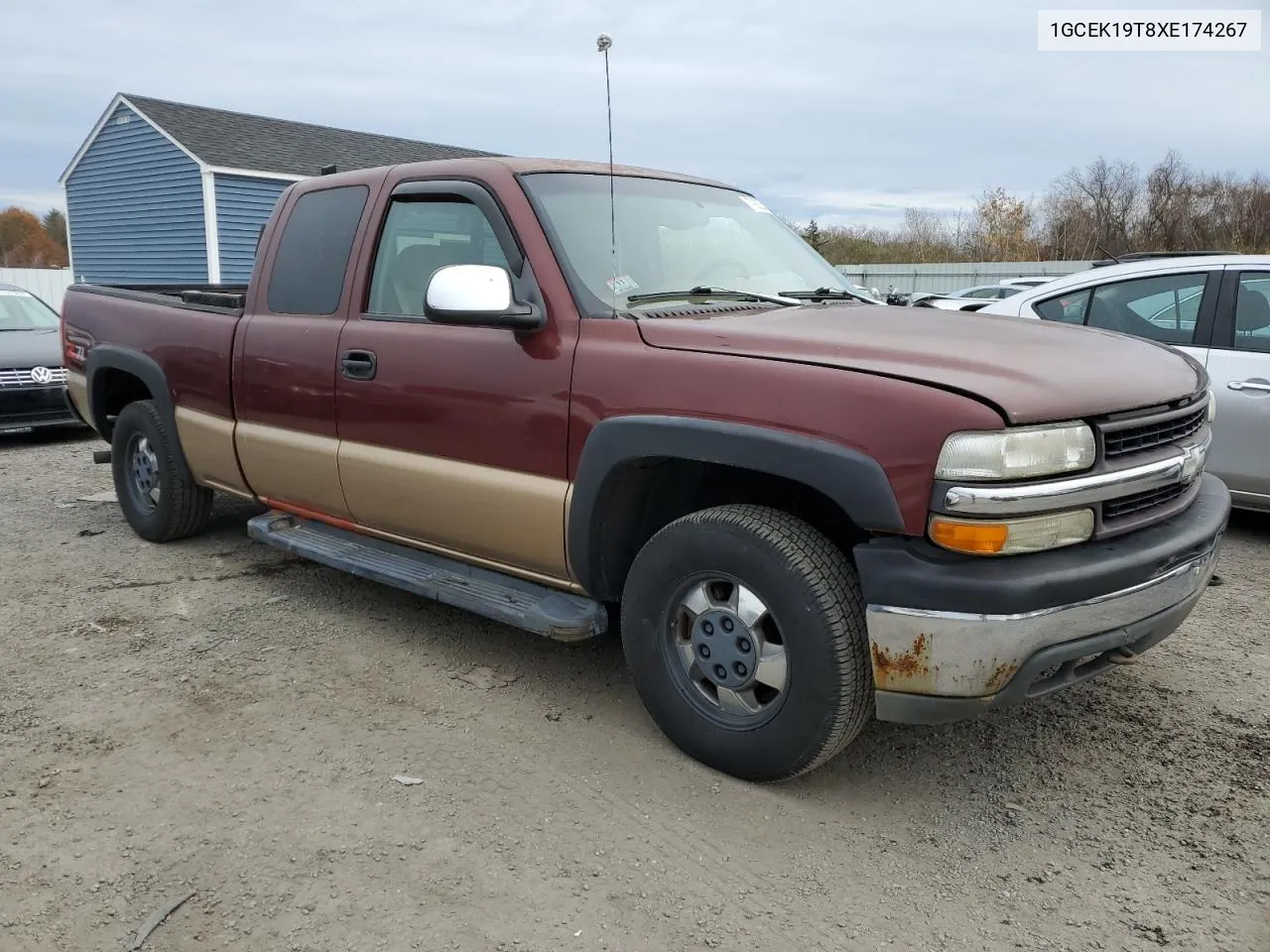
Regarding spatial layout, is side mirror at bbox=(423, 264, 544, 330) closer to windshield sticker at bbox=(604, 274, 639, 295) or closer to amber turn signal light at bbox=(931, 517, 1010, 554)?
windshield sticker at bbox=(604, 274, 639, 295)

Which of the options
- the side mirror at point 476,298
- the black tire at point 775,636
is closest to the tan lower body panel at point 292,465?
the side mirror at point 476,298

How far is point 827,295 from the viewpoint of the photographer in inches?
154

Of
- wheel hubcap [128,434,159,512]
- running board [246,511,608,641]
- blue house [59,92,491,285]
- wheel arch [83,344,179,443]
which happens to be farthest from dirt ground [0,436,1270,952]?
blue house [59,92,491,285]

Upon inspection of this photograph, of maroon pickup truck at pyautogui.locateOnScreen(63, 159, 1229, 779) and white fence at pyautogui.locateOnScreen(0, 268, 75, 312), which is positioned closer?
maroon pickup truck at pyautogui.locateOnScreen(63, 159, 1229, 779)

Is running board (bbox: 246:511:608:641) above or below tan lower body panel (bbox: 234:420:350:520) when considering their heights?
below

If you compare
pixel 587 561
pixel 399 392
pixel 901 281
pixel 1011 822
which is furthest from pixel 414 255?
pixel 901 281

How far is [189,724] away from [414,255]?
1911mm

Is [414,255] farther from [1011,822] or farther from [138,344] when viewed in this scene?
[1011,822]

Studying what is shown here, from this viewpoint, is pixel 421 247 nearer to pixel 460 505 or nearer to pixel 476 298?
pixel 476 298

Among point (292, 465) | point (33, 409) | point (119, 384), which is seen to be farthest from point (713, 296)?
point (33, 409)

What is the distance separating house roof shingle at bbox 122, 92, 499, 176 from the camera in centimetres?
1989

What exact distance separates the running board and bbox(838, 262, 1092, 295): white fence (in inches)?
838

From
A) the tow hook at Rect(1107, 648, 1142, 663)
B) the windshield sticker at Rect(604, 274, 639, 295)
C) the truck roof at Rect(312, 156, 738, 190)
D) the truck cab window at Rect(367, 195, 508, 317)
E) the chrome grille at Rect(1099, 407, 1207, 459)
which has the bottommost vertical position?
the tow hook at Rect(1107, 648, 1142, 663)

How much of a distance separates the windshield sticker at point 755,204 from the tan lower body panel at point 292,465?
2.02 meters
